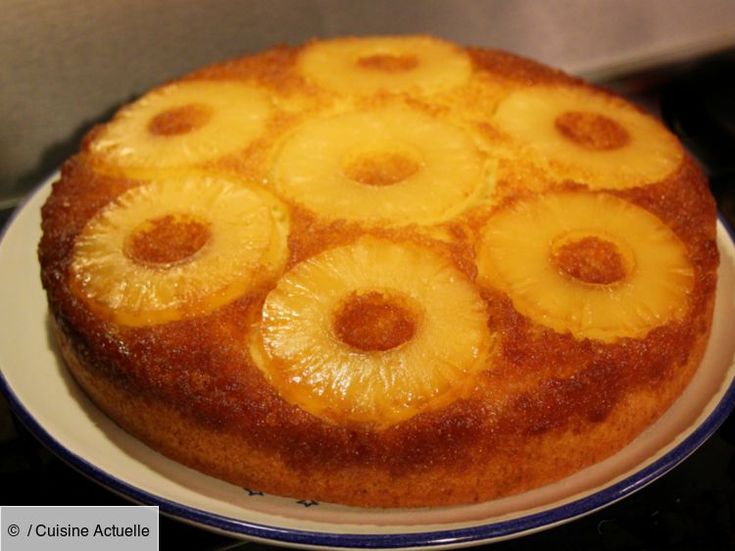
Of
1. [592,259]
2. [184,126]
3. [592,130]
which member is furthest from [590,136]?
[184,126]

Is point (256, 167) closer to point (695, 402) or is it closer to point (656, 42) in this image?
point (695, 402)

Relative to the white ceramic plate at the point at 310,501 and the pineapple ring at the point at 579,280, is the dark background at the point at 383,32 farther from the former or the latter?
the pineapple ring at the point at 579,280

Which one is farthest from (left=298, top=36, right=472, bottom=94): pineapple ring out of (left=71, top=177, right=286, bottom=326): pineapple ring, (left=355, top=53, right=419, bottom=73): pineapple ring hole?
(left=71, top=177, right=286, bottom=326): pineapple ring

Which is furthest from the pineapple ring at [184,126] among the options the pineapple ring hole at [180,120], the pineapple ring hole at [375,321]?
the pineapple ring hole at [375,321]

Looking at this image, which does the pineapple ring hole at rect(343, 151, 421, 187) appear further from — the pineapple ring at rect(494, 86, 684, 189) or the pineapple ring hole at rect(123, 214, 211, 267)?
the pineapple ring hole at rect(123, 214, 211, 267)

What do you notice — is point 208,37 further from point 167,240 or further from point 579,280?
point 579,280

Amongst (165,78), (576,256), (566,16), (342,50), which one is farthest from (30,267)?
(566,16)
